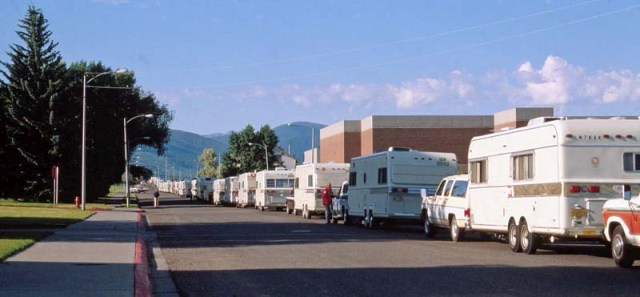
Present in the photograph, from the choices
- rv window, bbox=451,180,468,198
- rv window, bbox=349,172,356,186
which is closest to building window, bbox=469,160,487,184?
rv window, bbox=451,180,468,198

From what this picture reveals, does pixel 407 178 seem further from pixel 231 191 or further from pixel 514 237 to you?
pixel 231 191

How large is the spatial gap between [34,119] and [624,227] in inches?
2177

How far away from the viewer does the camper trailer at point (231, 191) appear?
243 ft

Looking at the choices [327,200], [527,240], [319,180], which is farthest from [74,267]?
[319,180]

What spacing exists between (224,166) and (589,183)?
12621cm

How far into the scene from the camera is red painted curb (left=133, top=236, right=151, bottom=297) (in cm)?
1252

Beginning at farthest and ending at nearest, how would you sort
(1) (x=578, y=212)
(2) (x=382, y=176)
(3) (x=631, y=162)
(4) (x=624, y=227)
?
(2) (x=382, y=176) < (3) (x=631, y=162) < (1) (x=578, y=212) < (4) (x=624, y=227)

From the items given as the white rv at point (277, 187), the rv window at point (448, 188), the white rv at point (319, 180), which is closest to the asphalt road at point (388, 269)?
the rv window at point (448, 188)

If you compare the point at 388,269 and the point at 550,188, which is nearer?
the point at 388,269

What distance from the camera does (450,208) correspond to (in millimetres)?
25125

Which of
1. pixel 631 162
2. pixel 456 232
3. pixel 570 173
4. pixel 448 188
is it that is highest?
pixel 631 162

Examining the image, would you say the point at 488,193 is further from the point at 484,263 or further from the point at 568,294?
the point at 568,294

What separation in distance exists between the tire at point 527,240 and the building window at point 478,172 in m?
2.79

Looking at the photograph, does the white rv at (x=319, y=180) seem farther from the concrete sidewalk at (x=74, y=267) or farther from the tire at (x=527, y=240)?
the tire at (x=527, y=240)
